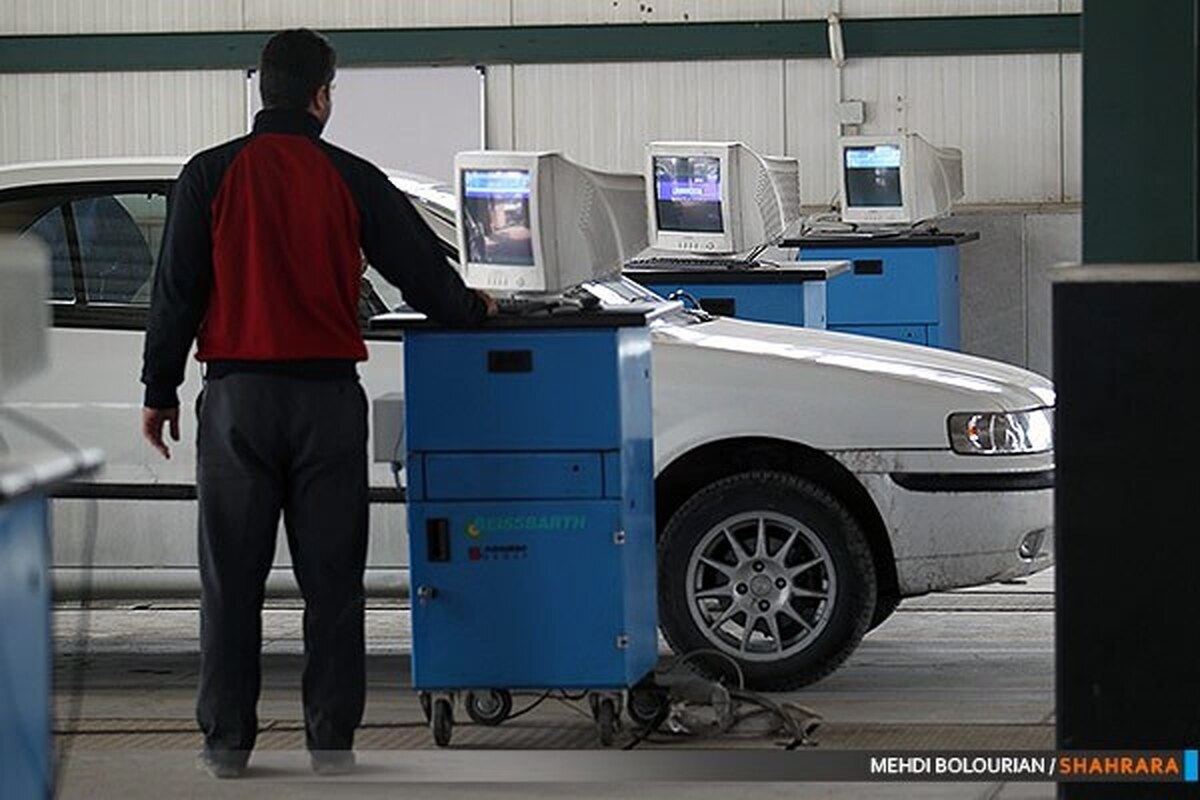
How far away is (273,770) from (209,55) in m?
14.8

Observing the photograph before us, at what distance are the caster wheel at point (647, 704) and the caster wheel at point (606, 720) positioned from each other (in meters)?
0.13

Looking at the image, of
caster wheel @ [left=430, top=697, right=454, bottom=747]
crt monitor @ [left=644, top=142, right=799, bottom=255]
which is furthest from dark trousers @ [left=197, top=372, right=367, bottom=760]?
crt monitor @ [left=644, top=142, right=799, bottom=255]

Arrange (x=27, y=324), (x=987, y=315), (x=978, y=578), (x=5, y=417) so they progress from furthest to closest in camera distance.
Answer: (x=987, y=315) < (x=978, y=578) < (x=5, y=417) < (x=27, y=324)

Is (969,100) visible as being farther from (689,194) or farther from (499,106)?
(689,194)

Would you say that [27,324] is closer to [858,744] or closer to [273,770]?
[273,770]

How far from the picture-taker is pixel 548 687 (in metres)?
7.24

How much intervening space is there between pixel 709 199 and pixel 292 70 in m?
5.78

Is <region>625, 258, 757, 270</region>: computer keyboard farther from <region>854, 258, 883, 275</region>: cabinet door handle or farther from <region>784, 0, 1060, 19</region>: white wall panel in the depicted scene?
<region>784, 0, 1060, 19</region>: white wall panel

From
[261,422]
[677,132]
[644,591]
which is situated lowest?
[644,591]

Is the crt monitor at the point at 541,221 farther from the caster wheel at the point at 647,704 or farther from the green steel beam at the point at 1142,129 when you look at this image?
the green steel beam at the point at 1142,129

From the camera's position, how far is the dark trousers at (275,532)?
675 cm

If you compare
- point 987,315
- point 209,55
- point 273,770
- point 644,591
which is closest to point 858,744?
point 644,591

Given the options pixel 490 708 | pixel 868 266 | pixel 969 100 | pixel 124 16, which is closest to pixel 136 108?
pixel 124 16

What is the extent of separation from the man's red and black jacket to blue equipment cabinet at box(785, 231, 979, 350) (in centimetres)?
911
